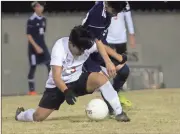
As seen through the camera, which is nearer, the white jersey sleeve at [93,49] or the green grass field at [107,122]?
the green grass field at [107,122]

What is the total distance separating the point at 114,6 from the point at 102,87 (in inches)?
39.7

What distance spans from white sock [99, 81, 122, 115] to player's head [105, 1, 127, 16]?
90 cm

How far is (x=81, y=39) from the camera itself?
22.8 ft

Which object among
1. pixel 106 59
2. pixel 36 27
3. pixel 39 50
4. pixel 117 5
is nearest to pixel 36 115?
pixel 106 59

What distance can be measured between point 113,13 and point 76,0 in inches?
366

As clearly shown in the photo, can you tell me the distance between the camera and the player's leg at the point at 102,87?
23.8 feet

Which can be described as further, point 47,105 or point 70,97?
point 47,105

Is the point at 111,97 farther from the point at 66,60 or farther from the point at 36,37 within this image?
the point at 36,37

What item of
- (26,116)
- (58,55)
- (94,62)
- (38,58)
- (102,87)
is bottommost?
(38,58)

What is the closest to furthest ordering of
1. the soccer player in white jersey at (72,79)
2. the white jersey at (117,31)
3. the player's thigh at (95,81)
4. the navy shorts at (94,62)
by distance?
1. the soccer player in white jersey at (72,79)
2. the player's thigh at (95,81)
3. the navy shorts at (94,62)
4. the white jersey at (117,31)

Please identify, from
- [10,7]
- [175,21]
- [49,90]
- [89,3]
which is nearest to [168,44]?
[175,21]

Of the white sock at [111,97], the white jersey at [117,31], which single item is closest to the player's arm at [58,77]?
the white sock at [111,97]

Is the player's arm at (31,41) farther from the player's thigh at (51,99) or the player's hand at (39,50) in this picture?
the player's thigh at (51,99)

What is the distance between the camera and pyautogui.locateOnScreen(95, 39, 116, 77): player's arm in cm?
728
